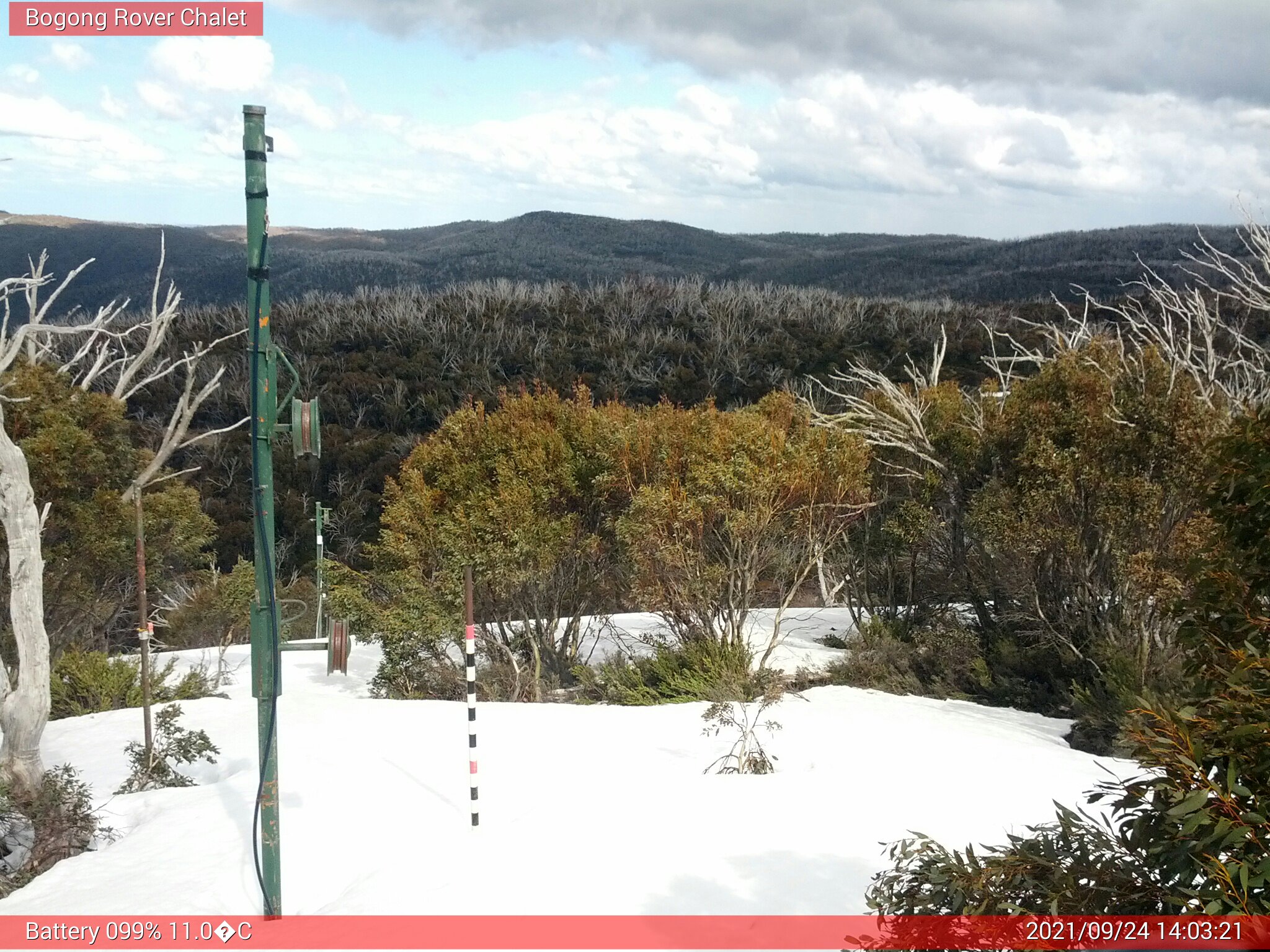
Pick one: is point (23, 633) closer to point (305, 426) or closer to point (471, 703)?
point (471, 703)

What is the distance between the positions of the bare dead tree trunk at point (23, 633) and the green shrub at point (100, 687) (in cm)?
365

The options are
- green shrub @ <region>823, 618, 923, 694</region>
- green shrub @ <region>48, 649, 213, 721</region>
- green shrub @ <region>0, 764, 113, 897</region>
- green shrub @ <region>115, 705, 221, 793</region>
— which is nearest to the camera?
green shrub @ <region>0, 764, 113, 897</region>

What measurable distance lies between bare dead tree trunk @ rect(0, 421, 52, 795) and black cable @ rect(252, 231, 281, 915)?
3445mm

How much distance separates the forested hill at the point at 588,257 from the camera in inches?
2837

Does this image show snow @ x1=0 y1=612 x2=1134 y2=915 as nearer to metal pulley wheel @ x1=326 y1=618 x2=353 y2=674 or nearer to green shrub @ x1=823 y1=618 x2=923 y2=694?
metal pulley wheel @ x1=326 y1=618 x2=353 y2=674

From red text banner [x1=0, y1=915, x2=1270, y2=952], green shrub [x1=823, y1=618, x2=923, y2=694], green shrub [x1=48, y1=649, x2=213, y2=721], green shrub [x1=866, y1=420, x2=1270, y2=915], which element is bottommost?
green shrub [x1=823, y1=618, x2=923, y2=694]

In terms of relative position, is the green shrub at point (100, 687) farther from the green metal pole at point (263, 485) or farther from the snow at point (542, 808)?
the green metal pole at point (263, 485)

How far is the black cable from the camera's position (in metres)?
5.32

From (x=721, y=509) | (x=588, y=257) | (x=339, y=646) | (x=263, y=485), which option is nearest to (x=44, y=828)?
(x=263, y=485)

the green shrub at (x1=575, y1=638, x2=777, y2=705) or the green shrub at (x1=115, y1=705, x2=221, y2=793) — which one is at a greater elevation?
the green shrub at (x1=115, y1=705, x2=221, y2=793)

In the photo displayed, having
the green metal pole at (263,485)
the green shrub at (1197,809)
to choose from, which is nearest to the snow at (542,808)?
the green metal pole at (263,485)

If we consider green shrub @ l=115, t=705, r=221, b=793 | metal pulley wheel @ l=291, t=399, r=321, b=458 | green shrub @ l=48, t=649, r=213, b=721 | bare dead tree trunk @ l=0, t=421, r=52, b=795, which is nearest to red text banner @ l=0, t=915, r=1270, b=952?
metal pulley wheel @ l=291, t=399, r=321, b=458

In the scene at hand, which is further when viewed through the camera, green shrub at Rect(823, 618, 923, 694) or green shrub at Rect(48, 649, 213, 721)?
green shrub at Rect(823, 618, 923, 694)

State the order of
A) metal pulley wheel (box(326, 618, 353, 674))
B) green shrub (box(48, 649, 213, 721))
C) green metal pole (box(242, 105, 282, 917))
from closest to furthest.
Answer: green metal pole (box(242, 105, 282, 917)), green shrub (box(48, 649, 213, 721)), metal pulley wheel (box(326, 618, 353, 674))
